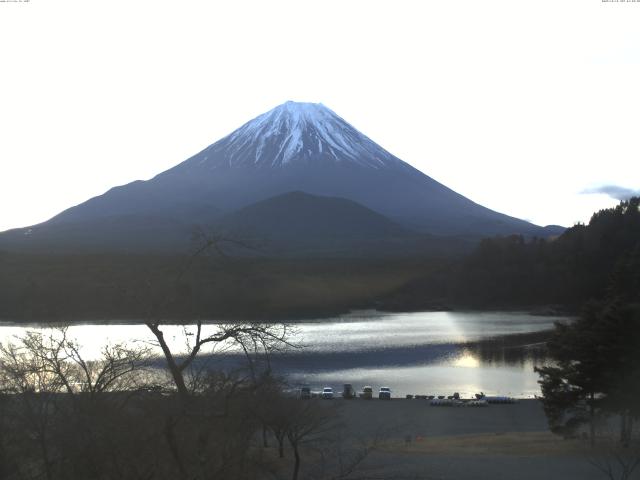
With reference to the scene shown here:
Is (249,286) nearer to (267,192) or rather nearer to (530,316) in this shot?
(530,316)

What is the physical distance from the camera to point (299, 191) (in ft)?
314

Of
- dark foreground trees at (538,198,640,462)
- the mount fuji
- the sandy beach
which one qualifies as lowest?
the sandy beach

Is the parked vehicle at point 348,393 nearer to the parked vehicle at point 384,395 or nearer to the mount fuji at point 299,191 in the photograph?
the parked vehicle at point 384,395

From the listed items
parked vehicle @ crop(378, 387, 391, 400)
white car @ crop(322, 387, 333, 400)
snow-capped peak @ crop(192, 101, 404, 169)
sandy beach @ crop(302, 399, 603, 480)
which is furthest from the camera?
snow-capped peak @ crop(192, 101, 404, 169)

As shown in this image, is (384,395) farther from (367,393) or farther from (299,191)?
(299,191)

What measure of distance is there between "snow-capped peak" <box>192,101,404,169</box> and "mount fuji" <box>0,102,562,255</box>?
0.46 ft

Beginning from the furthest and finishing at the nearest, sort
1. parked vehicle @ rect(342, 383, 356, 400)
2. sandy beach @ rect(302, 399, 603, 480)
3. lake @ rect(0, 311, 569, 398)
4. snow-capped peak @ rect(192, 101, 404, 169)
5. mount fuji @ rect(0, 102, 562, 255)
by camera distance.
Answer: snow-capped peak @ rect(192, 101, 404, 169), mount fuji @ rect(0, 102, 562, 255), lake @ rect(0, 311, 569, 398), parked vehicle @ rect(342, 383, 356, 400), sandy beach @ rect(302, 399, 603, 480)

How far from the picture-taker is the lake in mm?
18797

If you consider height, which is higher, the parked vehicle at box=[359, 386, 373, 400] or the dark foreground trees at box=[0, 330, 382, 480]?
the dark foreground trees at box=[0, 330, 382, 480]

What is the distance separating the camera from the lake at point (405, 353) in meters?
18.8

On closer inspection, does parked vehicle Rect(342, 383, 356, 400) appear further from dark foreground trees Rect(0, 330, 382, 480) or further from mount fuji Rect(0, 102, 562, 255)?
mount fuji Rect(0, 102, 562, 255)

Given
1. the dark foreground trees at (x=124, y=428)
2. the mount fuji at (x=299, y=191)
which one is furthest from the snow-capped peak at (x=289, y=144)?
the dark foreground trees at (x=124, y=428)

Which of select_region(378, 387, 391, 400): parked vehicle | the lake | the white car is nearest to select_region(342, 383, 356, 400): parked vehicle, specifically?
the white car

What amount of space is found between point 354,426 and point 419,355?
454 inches
